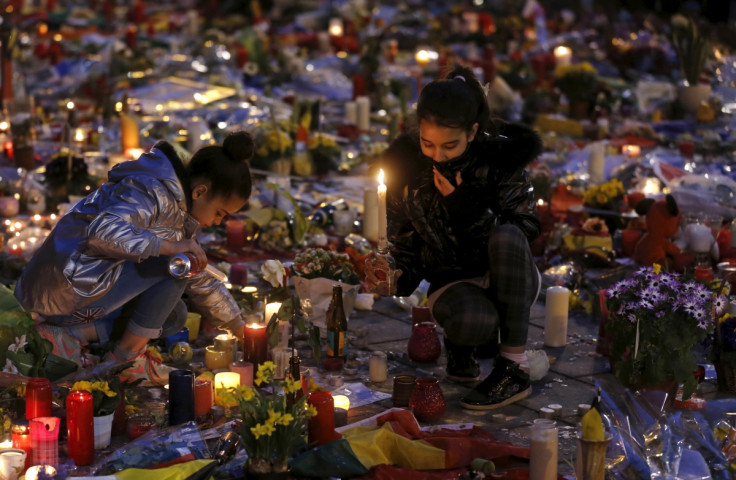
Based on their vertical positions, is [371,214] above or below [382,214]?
below

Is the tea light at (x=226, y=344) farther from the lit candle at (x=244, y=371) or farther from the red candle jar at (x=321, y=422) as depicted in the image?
the red candle jar at (x=321, y=422)

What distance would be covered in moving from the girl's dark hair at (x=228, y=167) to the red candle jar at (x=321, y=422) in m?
0.80

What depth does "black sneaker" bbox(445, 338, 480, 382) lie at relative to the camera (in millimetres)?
4059

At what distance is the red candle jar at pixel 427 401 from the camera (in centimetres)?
365

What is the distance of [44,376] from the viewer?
3.69m

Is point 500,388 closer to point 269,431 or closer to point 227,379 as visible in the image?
point 227,379

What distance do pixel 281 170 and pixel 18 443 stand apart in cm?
389

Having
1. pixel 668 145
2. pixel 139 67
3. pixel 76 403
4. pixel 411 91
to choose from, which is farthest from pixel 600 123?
pixel 76 403

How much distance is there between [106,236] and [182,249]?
9.3 inches

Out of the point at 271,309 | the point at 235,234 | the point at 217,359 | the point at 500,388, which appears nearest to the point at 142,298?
the point at 217,359

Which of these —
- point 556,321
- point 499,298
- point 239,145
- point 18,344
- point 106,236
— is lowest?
point 556,321

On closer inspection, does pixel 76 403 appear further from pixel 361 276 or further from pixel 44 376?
pixel 361 276

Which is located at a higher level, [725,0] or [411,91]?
[725,0]

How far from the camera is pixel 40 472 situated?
309 cm
